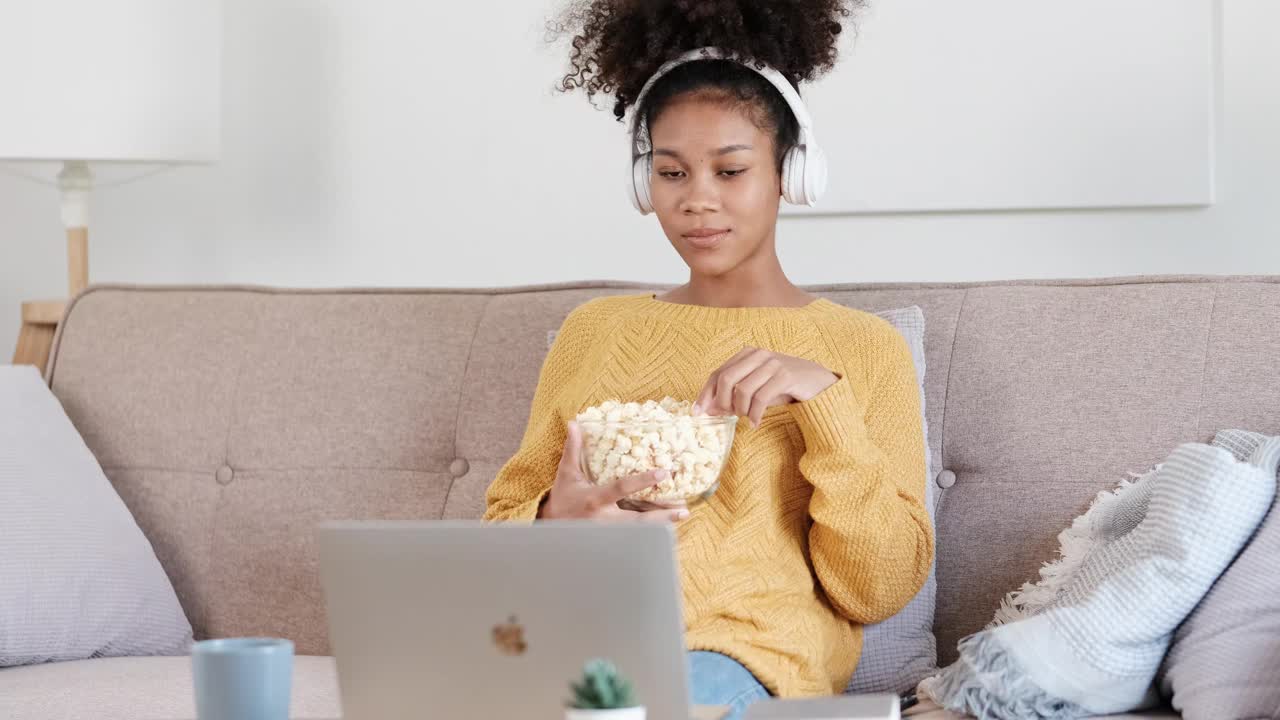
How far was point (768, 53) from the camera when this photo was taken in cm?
160

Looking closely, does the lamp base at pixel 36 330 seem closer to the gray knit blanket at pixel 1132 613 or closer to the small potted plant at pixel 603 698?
the gray knit blanket at pixel 1132 613

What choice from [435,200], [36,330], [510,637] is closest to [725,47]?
[510,637]

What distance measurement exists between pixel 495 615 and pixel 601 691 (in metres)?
0.09

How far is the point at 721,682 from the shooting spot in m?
1.34

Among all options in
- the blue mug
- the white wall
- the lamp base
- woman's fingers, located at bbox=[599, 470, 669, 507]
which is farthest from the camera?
the lamp base

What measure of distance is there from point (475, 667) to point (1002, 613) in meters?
0.81

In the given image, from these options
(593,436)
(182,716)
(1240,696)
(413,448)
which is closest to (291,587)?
(413,448)

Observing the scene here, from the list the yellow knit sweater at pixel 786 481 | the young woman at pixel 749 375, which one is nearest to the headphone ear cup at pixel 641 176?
the young woman at pixel 749 375

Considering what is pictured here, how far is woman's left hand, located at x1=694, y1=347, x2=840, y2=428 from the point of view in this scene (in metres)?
1.40

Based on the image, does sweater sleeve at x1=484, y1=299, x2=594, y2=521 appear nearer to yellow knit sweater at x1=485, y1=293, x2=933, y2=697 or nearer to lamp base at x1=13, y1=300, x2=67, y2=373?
yellow knit sweater at x1=485, y1=293, x2=933, y2=697

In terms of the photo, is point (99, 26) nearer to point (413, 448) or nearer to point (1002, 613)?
point (413, 448)

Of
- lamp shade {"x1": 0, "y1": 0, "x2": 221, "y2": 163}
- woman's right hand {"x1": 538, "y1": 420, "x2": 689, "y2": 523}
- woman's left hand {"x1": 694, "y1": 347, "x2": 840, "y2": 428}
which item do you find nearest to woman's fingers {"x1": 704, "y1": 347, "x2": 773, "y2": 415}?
woman's left hand {"x1": 694, "y1": 347, "x2": 840, "y2": 428}

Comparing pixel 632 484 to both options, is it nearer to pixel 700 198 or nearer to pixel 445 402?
pixel 700 198

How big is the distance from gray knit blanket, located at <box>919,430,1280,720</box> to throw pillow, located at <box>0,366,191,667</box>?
3.26 feet
